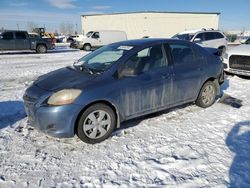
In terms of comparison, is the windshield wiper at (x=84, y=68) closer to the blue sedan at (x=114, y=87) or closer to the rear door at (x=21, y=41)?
the blue sedan at (x=114, y=87)

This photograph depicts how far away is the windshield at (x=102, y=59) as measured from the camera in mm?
4121

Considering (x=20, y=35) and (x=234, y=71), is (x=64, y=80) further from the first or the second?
(x=20, y=35)

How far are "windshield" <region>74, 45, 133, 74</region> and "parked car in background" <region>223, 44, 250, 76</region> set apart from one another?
512 cm

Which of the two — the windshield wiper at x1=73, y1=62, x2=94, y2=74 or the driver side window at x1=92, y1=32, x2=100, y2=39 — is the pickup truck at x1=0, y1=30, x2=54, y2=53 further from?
the windshield wiper at x1=73, y1=62, x2=94, y2=74

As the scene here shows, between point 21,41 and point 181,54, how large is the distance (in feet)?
57.1

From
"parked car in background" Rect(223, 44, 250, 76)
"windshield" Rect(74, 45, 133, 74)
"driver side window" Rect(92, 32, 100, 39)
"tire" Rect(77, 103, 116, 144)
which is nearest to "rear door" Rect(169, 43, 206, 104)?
"windshield" Rect(74, 45, 133, 74)

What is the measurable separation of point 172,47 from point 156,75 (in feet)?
2.64

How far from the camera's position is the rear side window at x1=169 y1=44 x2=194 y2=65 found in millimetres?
4707

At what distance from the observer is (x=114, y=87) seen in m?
3.84

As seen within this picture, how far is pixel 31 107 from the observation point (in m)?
3.70

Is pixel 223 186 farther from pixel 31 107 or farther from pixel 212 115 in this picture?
pixel 31 107

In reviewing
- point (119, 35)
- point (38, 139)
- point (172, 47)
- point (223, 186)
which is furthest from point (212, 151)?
point (119, 35)

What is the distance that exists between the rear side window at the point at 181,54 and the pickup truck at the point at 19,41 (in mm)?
17309

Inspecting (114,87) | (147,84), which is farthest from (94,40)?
(114,87)
